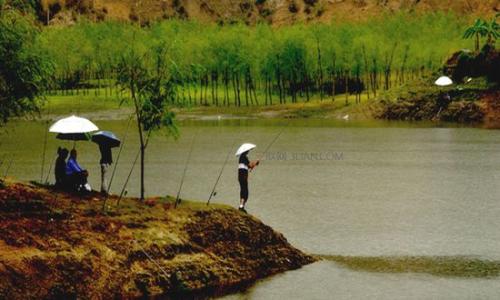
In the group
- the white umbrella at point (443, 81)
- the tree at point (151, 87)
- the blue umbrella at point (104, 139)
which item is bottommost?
the white umbrella at point (443, 81)

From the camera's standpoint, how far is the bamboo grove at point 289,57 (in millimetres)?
155250

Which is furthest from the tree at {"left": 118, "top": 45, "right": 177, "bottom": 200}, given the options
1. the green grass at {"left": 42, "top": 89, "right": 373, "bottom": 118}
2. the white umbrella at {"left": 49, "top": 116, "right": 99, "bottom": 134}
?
the green grass at {"left": 42, "top": 89, "right": 373, "bottom": 118}

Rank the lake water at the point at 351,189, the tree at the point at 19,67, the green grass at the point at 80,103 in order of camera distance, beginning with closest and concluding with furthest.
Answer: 1. the lake water at the point at 351,189
2. the tree at the point at 19,67
3. the green grass at the point at 80,103

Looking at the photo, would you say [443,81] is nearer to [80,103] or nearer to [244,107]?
[244,107]

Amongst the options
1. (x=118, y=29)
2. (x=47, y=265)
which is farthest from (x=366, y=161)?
(x=118, y=29)

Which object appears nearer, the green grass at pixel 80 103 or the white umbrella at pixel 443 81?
the white umbrella at pixel 443 81

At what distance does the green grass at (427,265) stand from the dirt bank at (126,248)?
190cm

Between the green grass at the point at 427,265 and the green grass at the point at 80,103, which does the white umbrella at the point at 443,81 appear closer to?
the green grass at the point at 80,103

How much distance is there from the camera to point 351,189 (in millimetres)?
56688

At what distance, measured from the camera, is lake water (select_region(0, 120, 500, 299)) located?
33.4 metres

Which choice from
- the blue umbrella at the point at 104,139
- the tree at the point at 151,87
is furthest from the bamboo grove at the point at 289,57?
the blue umbrella at the point at 104,139

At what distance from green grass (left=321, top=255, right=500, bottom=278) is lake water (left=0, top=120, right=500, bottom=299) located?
656 mm

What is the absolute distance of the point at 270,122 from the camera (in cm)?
12506

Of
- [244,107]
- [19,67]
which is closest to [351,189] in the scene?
[19,67]
